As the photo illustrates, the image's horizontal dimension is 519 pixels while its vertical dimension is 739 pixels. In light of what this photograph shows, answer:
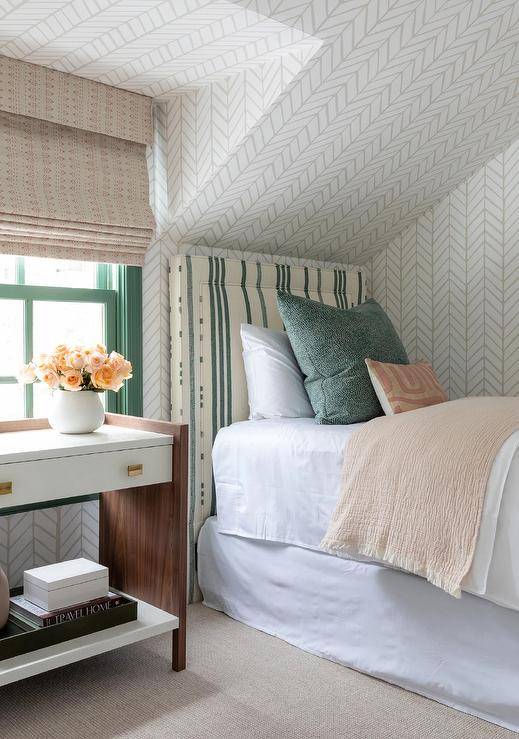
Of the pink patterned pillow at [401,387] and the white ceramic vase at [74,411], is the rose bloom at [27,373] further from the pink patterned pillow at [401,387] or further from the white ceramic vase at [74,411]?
the pink patterned pillow at [401,387]

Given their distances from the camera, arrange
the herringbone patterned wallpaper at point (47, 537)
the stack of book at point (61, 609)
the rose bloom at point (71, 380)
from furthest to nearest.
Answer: the herringbone patterned wallpaper at point (47, 537), the rose bloom at point (71, 380), the stack of book at point (61, 609)

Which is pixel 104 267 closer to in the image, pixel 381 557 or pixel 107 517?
pixel 107 517

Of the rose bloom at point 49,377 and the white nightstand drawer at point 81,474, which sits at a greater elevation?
the rose bloom at point 49,377

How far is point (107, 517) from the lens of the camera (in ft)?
8.50

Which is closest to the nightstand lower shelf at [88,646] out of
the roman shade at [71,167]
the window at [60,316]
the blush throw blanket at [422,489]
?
the blush throw blanket at [422,489]

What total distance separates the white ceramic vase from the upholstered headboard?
563mm

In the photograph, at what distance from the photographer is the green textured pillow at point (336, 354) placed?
2.59 m

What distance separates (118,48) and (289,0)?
1.86 feet

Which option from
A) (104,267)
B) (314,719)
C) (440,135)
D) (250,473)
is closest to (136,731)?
(314,719)

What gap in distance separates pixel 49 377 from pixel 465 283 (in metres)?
2.07

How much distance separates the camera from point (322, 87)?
2.47m

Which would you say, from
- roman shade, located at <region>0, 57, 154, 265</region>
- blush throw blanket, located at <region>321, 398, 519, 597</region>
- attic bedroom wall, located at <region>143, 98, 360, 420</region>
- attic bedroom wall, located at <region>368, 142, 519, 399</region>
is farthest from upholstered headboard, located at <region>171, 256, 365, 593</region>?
attic bedroom wall, located at <region>368, 142, 519, 399</region>

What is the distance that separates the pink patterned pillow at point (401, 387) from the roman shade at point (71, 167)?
0.98 metres

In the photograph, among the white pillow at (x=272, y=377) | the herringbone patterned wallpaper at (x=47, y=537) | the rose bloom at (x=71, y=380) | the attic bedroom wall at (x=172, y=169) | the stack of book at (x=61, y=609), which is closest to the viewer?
the stack of book at (x=61, y=609)
